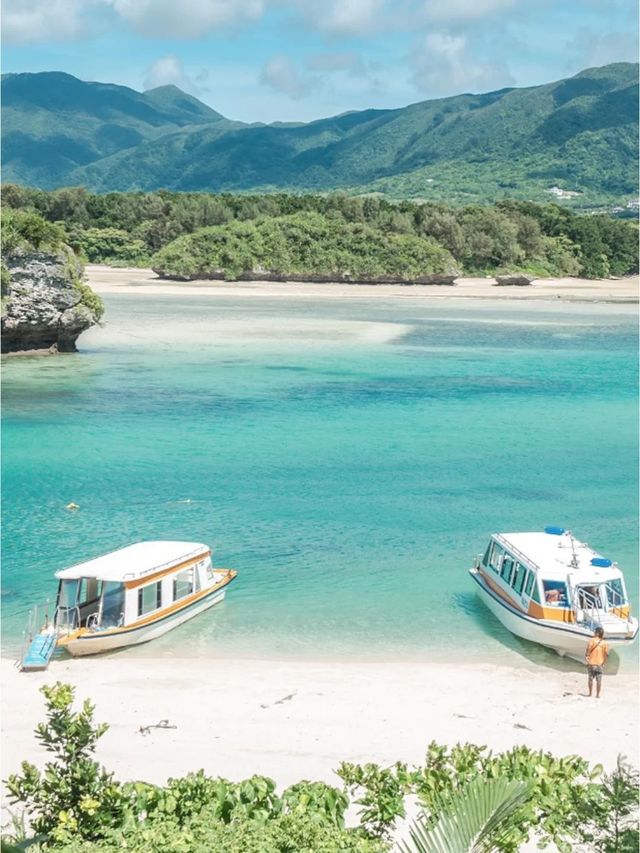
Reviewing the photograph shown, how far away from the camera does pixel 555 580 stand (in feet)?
58.7

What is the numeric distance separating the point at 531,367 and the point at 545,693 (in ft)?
120

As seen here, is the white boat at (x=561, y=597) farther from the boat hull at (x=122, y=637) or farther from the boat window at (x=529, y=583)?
the boat hull at (x=122, y=637)

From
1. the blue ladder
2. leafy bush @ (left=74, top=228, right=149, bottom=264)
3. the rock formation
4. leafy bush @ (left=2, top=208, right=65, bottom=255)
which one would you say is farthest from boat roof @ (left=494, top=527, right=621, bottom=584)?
leafy bush @ (left=74, top=228, right=149, bottom=264)

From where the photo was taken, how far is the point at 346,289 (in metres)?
93.4

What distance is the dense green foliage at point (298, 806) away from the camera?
323 inches

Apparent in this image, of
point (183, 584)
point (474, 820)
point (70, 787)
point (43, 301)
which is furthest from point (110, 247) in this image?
point (474, 820)

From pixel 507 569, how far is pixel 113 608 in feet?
23.1

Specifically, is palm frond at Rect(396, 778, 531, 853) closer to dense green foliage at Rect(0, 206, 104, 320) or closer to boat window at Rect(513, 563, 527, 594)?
boat window at Rect(513, 563, 527, 594)

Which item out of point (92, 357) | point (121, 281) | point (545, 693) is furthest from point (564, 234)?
point (545, 693)

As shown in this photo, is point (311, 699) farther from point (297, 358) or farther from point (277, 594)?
point (297, 358)

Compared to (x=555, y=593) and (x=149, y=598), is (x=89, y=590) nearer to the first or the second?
(x=149, y=598)

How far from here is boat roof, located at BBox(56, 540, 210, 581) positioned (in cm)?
1770

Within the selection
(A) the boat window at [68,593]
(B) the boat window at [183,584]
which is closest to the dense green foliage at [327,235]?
(B) the boat window at [183,584]

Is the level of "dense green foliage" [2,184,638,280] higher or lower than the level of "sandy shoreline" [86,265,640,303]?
higher
